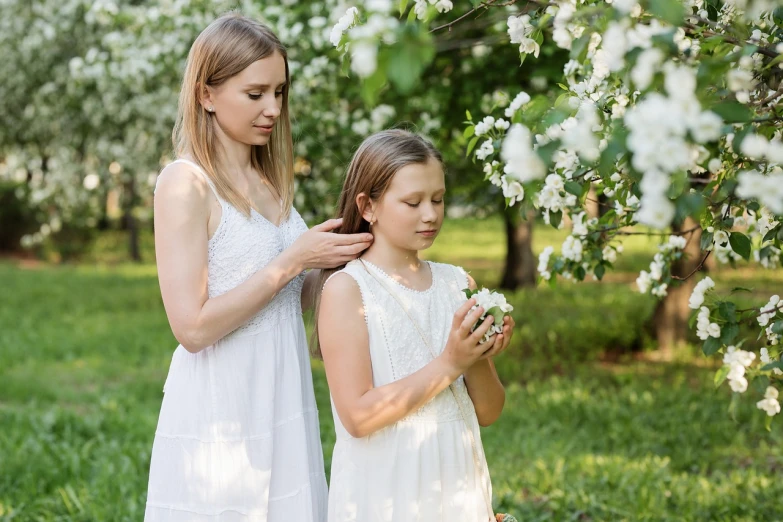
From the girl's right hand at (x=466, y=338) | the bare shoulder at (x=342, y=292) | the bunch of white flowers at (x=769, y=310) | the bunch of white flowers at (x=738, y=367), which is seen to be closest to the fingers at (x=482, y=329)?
the girl's right hand at (x=466, y=338)

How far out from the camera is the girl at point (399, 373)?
2.14 meters

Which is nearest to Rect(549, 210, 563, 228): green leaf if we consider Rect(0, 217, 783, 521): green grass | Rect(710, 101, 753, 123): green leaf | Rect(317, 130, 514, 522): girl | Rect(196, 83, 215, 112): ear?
Rect(317, 130, 514, 522): girl

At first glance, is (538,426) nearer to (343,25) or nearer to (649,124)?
(343,25)

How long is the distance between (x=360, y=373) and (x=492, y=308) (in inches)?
14.8

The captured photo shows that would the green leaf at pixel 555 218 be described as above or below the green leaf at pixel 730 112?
below

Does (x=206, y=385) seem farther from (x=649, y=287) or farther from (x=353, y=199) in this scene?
(x=649, y=287)

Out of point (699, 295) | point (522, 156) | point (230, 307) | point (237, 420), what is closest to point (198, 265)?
point (230, 307)

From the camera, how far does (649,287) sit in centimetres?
320

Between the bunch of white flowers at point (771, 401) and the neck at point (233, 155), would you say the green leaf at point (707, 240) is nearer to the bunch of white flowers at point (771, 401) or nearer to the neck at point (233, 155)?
the bunch of white flowers at point (771, 401)

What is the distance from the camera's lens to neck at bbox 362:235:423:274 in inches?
90.9

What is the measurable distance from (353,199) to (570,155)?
60 cm

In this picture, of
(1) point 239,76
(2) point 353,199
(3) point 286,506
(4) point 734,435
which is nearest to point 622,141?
(2) point 353,199

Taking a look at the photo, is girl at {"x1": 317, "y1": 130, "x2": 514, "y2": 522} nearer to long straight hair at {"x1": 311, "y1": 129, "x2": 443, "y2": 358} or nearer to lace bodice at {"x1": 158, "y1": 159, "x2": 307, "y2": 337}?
long straight hair at {"x1": 311, "y1": 129, "x2": 443, "y2": 358}

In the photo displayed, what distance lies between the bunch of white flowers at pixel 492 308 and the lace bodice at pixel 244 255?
0.64 metres
